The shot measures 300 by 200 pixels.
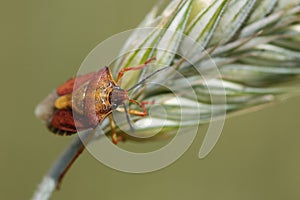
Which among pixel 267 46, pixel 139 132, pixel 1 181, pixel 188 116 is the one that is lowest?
pixel 1 181

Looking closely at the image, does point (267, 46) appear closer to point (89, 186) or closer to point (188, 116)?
point (188, 116)

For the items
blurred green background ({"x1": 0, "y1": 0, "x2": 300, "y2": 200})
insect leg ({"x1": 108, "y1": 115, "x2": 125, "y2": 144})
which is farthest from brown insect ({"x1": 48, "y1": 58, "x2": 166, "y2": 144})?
blurred green background ({"x1": 0, "y1": 0, "x2": 300, "y2": 200})

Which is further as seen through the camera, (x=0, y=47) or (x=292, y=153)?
(x=0, y=47)

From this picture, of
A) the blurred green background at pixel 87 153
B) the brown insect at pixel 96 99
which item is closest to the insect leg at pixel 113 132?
the brown insect at pixel 96 99

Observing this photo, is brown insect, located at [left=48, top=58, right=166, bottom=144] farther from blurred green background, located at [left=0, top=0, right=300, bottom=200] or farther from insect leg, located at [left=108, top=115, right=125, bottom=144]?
blurred green background, located at [left=0, top=0, right=300, bottom=200]

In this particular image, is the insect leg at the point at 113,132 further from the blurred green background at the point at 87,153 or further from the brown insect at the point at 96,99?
the blurred green background at the point at 87,153

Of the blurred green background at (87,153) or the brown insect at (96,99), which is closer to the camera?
the brown insect at (96,99)

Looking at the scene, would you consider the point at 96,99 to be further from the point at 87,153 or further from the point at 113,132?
the point at 87,153

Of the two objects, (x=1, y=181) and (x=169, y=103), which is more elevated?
(x=169, y=103)

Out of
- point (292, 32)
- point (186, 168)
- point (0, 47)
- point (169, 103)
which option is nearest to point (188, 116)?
point (169, 103)
